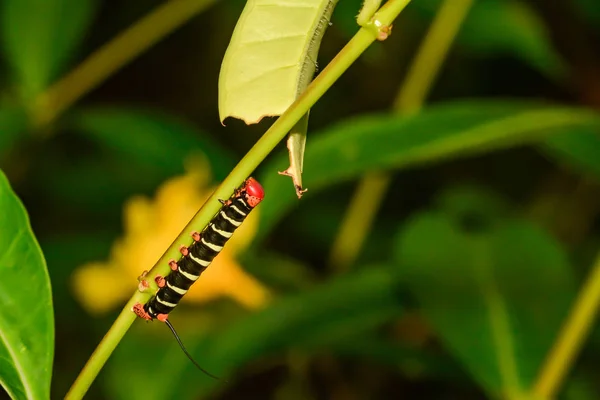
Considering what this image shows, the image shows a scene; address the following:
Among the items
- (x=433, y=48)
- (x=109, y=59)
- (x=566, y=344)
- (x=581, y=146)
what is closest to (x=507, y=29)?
(x=433, y=48)

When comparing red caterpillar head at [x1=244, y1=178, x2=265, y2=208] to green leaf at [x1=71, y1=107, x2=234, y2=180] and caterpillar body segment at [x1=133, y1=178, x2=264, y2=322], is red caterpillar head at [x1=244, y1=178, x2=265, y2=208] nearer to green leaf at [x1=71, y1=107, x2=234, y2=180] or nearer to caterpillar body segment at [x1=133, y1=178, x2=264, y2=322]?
caterpillar body segment at [x1=133, y1=178, x2=264, y2=322]

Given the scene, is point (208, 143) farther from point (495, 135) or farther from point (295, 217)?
point (495, 135)

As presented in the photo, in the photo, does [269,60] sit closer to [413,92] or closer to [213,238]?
[213,238]

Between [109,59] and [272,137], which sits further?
[109,59]

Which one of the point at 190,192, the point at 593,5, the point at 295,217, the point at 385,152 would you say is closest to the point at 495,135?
the point at 385,152

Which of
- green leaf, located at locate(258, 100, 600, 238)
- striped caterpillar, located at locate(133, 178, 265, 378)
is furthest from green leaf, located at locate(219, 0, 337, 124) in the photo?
green leaf, located at locate(258, 100, 600, 238)
